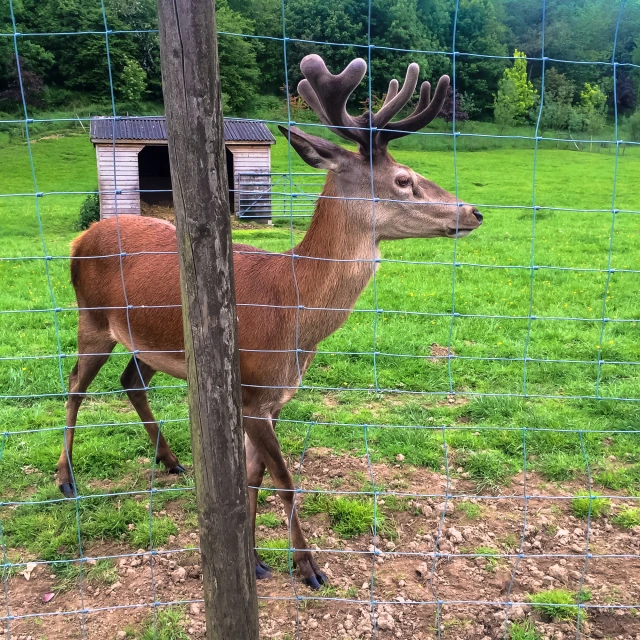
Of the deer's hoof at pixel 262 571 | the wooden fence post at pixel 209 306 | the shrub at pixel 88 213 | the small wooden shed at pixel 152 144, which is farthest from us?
the small wooden shed at pixel 152 144

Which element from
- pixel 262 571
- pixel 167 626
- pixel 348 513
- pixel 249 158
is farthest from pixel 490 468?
pixel 249 158

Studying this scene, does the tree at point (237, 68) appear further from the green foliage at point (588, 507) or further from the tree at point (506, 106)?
the green foliage at point (588, 507)

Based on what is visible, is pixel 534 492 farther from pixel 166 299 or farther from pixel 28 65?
pixel 28 65

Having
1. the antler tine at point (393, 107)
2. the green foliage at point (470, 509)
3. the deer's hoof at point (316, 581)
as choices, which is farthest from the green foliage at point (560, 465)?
the antler tine at point (393, 107)

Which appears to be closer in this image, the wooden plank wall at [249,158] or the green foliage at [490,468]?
the green foliage at [490,468]

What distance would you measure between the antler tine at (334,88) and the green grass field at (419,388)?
1.94 ft

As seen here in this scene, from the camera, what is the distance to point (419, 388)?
5.40 m

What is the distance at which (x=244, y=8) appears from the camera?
43844 mm

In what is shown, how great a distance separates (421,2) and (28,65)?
21682mm

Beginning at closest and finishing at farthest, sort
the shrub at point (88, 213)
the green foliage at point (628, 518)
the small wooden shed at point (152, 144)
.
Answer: the green foliage at point (628, 518), the shrub at point (88, 213), the small wooden shed at point (152, 144)

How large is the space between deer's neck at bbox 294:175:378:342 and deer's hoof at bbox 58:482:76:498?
6.10 ft

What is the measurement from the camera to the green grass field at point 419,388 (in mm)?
3834

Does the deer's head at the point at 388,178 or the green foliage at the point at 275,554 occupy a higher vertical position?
the deer's head at the point at 388,178

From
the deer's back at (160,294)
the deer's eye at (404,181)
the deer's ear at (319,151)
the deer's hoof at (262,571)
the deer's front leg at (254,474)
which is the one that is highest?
the deer's ear at (319,151)
